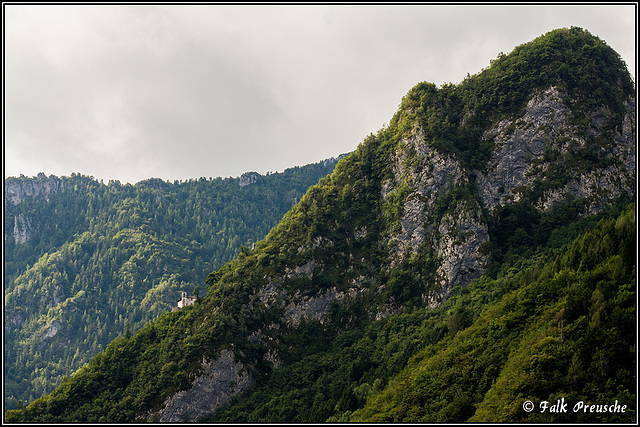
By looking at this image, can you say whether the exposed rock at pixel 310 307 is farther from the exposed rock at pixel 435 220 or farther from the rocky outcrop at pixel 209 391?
the rocky outcrop at pixel 209 391

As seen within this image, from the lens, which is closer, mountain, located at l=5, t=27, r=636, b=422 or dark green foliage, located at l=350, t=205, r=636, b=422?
dark green foliage, located at l=350, t=205, r=636, b=422

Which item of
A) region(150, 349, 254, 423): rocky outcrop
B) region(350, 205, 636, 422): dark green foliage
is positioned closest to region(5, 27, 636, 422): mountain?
region(150, 349, 254, 423): rocky outcrop

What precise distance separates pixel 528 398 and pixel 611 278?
20.5 meters

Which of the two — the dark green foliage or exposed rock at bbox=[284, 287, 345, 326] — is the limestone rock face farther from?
the dark green foliage

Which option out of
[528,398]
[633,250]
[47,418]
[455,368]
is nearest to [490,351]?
[455,368]

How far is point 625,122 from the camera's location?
114 m

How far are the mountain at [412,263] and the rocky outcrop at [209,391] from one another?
24 centimetres

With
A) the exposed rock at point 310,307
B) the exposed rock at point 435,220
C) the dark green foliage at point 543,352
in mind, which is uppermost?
the exposed rock at point 435,220

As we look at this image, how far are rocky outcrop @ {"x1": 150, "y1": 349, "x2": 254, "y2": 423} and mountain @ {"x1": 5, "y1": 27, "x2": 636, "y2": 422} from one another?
0.24 meters

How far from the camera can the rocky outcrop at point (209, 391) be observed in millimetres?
102188

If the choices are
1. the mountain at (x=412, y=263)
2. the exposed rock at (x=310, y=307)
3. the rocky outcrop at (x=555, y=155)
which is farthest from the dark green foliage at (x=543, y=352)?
the exposed rock at (x=310, y=307)

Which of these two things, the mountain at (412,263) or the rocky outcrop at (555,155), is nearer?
the mountain at (412,263)

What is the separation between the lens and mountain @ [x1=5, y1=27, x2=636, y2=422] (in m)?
87.4

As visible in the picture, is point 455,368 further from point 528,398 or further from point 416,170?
point 416,170
